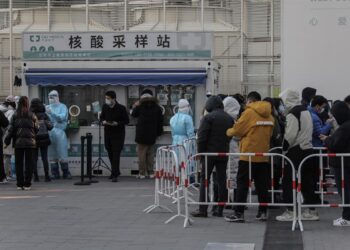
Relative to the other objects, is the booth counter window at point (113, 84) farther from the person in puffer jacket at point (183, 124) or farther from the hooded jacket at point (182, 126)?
the hooded jacket at point (182, 126)

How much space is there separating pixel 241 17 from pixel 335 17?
52.8 feet

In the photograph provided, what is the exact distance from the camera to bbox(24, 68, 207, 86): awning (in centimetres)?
1705

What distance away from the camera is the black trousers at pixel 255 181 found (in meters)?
→ 10.8

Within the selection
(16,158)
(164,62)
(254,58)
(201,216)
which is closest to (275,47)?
(254,58)

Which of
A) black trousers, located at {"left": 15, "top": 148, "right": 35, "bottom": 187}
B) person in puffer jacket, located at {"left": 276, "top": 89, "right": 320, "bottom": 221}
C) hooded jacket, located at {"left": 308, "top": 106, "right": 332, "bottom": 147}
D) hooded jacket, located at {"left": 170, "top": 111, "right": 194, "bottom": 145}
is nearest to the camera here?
person in puffer jacket, located at {"left": 276, "top": 89, "right": 320, "bottom": 221}

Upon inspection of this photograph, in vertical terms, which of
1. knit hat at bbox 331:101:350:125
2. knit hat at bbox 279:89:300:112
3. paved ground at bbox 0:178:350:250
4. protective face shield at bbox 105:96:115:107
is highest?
protective face shield at bbox 105:96:115:107

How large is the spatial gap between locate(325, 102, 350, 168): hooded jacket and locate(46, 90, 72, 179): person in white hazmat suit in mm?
8026

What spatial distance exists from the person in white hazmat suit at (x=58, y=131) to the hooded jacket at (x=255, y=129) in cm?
705

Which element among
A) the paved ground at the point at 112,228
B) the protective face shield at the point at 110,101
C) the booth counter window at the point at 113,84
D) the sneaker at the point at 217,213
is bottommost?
the paved ground at the point at 112,228

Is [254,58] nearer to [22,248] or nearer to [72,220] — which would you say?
[72,220]

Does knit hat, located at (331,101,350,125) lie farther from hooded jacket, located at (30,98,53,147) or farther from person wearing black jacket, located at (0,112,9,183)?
person wearing black jacket, located at (0,112,9,183)

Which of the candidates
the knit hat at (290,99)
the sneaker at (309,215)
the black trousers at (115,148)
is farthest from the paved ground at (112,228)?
the black trousers at (115,148)

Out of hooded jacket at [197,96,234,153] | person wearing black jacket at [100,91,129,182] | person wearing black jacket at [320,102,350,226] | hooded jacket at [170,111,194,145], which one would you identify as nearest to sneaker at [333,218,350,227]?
person wearing black jacket at [320,102,350,226]

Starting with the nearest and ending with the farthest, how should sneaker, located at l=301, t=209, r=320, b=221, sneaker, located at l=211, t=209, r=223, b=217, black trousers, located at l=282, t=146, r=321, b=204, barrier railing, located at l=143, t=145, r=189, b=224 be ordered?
black trousers, located at l=282, t=146, r=321, b=204 < sneaker, located at l=301, t=209, r=320, b=221 < barrier railing, located at l=143, t=145, r=189, b=224 < sneaker, located at l=211, t=209, r=223, b=217
